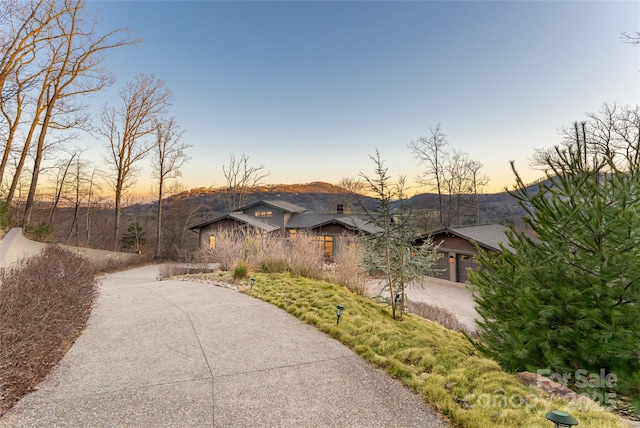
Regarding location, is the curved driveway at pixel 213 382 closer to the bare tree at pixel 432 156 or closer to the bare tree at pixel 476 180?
the bare tree at pixel 432 156

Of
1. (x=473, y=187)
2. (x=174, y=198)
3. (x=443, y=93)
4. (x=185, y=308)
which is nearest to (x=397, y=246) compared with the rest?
(x=185, y=308)

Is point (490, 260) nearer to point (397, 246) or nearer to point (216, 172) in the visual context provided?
point (397, 246)

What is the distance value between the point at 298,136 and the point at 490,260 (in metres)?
21.6

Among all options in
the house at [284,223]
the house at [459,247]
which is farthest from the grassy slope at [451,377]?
the house at [284,223]

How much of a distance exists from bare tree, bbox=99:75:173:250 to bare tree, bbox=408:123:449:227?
21363 millimetres

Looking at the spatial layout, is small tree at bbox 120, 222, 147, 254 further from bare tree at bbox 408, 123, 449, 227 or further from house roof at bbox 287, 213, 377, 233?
bare tree at bbox 408, 123, 449, 227

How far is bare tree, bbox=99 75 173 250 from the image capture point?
18.7m

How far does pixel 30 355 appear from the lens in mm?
3072

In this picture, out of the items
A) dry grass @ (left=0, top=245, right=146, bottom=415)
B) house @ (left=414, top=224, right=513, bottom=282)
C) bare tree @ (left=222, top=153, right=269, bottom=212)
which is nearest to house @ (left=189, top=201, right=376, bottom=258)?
bare tree @ (left=222, top=153, right=269, bottom=212)

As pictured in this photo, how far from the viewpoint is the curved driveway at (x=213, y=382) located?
2525mm

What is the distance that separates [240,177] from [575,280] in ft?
95.4

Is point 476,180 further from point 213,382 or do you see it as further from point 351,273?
point 213,382

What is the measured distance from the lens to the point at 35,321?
138 inches

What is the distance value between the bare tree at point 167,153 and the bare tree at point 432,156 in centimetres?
2056
